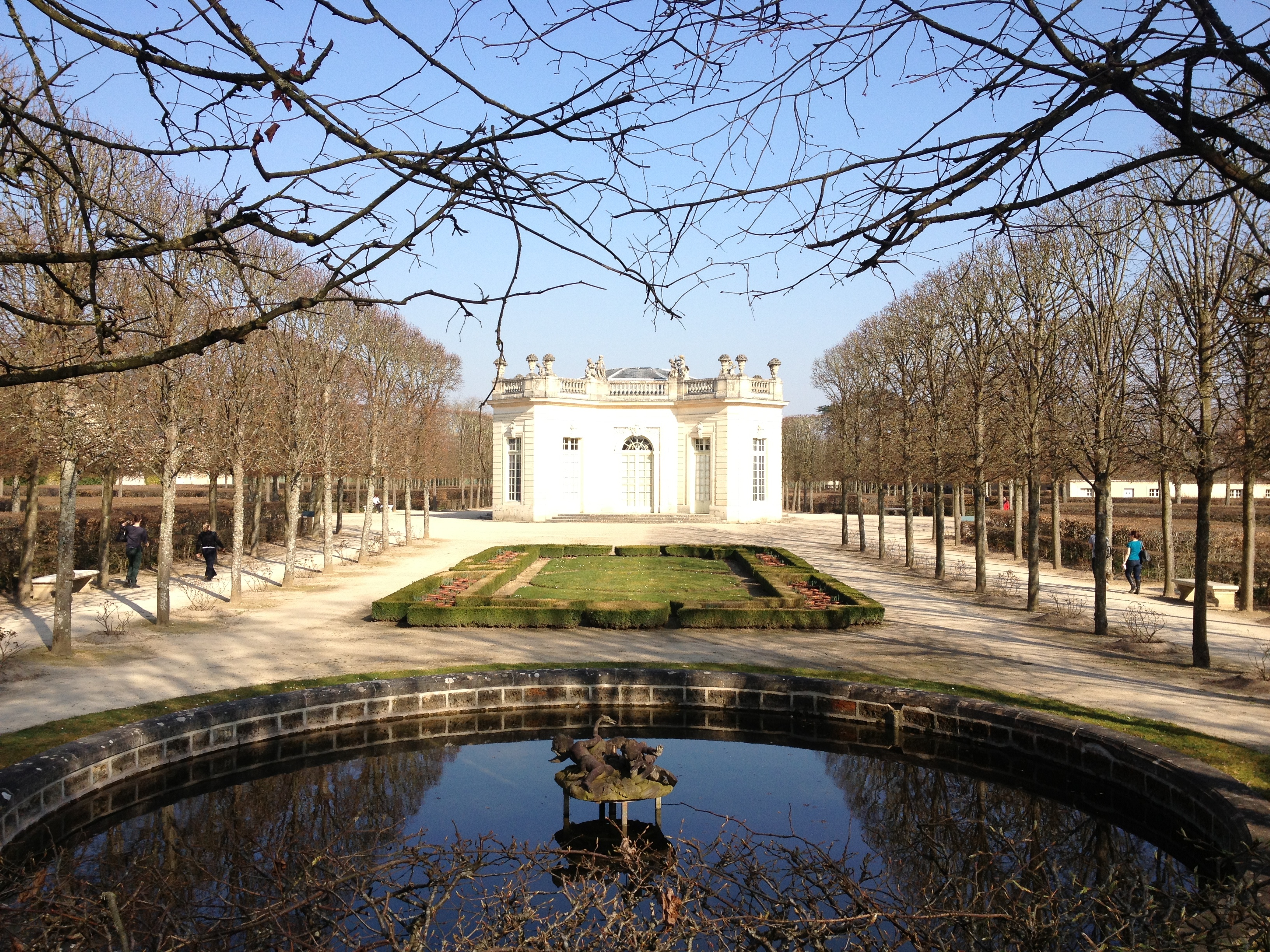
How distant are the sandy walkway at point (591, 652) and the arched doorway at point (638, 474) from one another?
22.1 meters

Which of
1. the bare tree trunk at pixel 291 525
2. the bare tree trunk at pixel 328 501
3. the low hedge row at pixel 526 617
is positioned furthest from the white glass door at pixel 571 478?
the low hedge row at pixel 526 617

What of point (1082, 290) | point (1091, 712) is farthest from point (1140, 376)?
point (1091, 712)

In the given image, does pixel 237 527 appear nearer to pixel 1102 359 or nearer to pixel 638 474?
pixel 1102 359

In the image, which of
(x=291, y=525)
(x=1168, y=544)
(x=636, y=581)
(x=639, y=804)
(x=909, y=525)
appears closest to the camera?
(x=639, y=804)

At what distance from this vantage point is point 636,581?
19359 mm

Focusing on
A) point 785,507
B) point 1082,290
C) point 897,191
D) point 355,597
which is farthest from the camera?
point 785,507

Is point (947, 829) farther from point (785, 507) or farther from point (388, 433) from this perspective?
point (785, 507)

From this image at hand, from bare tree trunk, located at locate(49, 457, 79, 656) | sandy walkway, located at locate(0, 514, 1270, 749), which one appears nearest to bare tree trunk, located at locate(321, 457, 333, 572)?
sandy walkway, located at locate(0, 514, 1270, 749)

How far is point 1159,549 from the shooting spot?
24.0 m

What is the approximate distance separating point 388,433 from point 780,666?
684 inches

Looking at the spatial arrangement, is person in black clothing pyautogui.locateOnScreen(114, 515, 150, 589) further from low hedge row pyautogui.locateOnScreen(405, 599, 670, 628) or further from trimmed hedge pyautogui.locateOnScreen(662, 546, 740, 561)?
trimmed hedge pyautogui.locateOnScreen(662, 546, 740, 561)

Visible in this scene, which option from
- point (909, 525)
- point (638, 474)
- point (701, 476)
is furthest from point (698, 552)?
point (638, 474)

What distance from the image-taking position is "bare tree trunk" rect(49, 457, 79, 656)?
11.1 metres

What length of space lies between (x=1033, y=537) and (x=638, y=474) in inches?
1000
